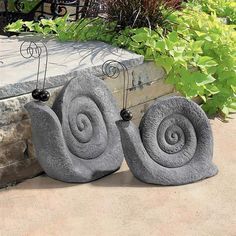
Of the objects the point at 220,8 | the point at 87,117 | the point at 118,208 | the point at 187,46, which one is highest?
the point at 220,8

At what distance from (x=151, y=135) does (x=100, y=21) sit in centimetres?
164

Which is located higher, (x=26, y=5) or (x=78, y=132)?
(x=26, y=5)

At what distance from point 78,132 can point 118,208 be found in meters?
0.65

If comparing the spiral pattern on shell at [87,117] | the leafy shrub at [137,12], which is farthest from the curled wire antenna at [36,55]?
the leafy shrub at [137,12]

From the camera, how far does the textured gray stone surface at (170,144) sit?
10.3 ft

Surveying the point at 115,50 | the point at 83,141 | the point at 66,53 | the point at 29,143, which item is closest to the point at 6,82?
the point at 29,143

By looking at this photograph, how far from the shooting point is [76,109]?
325 centimetres

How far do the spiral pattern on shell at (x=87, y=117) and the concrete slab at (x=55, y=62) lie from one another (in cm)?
12

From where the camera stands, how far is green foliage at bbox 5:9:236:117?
399 cm

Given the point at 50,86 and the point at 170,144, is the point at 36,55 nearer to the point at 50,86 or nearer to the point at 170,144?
the point at 50,86

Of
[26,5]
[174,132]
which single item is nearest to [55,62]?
[174,132]

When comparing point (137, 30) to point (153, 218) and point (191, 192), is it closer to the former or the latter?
point (191, 192)

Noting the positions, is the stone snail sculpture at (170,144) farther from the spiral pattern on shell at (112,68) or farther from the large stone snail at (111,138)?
the spiral pattern on shell at (112,68)

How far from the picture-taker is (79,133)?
321 centimetres
